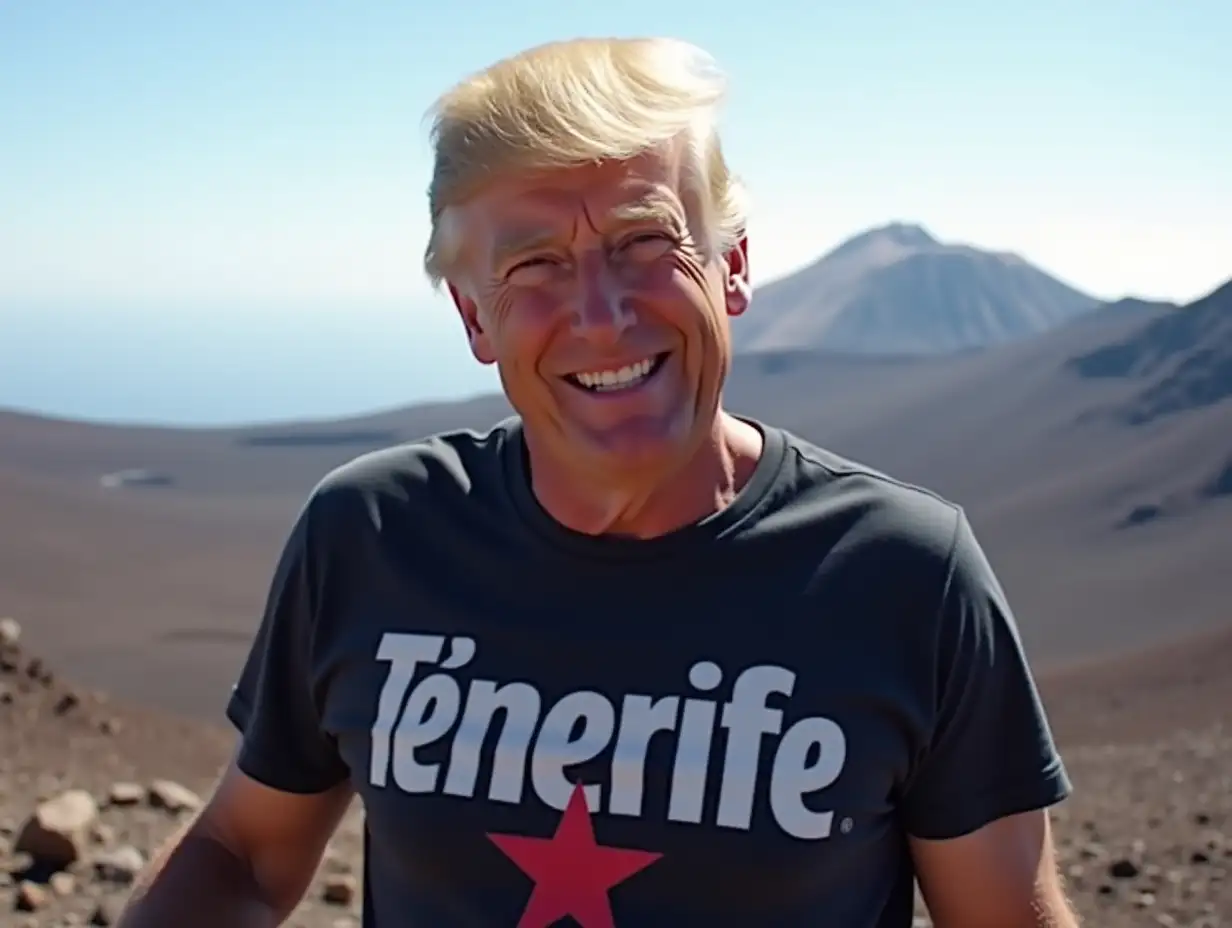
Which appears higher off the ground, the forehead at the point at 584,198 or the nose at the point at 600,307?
the forehead at the point at 584,198

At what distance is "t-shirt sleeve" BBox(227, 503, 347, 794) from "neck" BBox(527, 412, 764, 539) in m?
0.25

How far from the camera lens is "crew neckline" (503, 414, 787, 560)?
52.2 inches

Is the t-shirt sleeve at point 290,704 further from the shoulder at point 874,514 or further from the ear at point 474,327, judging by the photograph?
the shoulder at point 874,514

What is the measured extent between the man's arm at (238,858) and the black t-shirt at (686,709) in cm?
9

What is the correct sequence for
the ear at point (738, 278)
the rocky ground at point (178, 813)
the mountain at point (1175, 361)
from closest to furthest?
the ear at point (738, 278) < the rocky ground at point (178, 813) < the mountain at point (1175, 361)

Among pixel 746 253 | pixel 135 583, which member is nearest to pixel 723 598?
pixel 746 253

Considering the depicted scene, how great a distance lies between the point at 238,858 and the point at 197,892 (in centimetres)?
5

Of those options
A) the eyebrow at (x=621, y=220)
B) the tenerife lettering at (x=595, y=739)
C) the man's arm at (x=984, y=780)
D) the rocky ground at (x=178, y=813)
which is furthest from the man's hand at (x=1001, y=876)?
the rocky ground at (x=178, y=813)

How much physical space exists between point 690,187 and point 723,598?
1.15 ft

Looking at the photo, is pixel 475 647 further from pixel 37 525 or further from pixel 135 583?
pixel 37 525

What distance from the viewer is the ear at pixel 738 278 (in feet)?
4.51

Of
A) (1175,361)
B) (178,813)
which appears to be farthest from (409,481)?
(1175,361)

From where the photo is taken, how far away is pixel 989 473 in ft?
73.8

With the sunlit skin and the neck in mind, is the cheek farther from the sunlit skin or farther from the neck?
the neck
